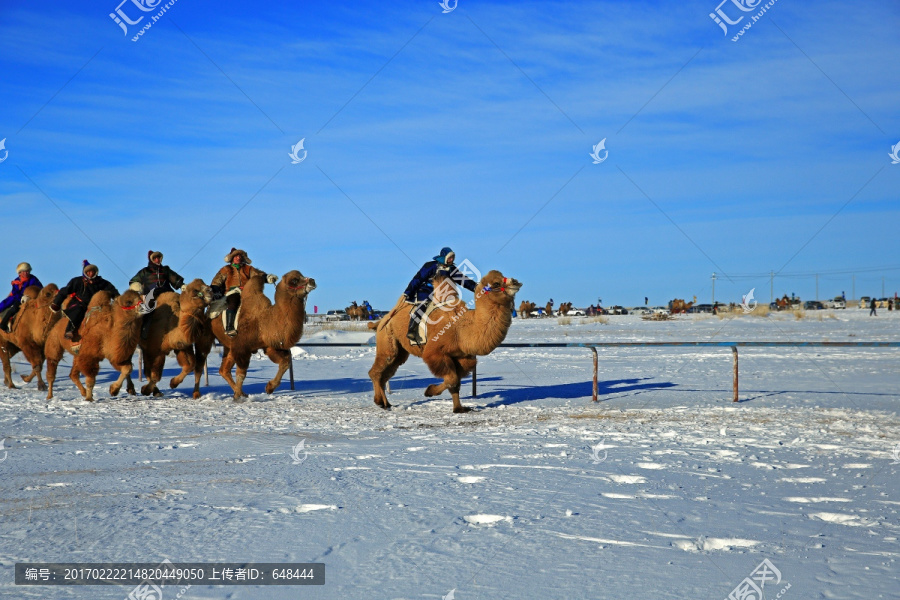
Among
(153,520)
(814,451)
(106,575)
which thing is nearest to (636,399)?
(814,451)

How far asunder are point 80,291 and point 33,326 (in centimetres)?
191

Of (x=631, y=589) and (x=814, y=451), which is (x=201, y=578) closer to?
(x=631, y=589)

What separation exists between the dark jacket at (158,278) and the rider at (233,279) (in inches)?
38.5

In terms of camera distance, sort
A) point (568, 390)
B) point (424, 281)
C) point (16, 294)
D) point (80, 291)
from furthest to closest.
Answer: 1. point (16, 294)
2. point (568, 390)
3. point (80, 291)
4. point (424, 281)

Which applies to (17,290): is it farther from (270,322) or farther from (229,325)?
(270,322)

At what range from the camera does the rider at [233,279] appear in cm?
1355

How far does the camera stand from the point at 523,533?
16.6 feet

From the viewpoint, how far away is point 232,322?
13.4m

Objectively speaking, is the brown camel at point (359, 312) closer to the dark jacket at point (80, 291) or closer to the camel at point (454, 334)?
the dark jacket at point (80, 291)

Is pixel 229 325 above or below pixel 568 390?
above

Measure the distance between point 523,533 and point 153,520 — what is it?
7.98 ft

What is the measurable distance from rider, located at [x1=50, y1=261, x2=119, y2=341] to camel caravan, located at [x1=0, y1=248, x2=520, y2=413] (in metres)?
0.02

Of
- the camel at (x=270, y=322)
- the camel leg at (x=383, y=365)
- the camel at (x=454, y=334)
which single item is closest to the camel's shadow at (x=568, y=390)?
the camel at (x=454, y=334)

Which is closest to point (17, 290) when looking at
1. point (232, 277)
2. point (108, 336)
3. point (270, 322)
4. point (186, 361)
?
point (108, 336)
